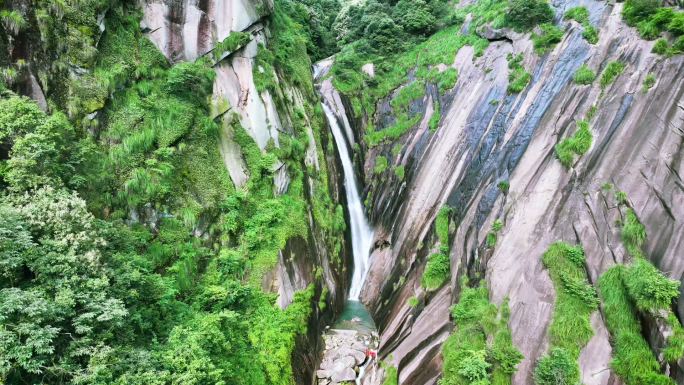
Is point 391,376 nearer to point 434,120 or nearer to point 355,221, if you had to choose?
point 355,221

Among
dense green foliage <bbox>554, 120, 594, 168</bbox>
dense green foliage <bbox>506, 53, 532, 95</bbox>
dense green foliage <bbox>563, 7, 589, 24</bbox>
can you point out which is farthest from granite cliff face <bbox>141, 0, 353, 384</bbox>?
dense green foliage <bbox>563, 7, 589, 24</bbox>

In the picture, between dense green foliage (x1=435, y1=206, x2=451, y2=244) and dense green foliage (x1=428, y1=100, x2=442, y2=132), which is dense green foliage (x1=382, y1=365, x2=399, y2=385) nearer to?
dense green foliage (x1=435, y1=206, x2=451, y2=244)

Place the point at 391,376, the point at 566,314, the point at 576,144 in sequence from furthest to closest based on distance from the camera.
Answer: the point at 391,376
the point at 576,144
the point at 566,314

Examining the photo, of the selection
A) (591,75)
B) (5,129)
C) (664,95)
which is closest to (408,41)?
(591,75)

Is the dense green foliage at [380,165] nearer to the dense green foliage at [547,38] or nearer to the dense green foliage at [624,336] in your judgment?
the dense green foliage at [547,38]

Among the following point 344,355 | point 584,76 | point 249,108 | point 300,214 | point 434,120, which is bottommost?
point 344,355

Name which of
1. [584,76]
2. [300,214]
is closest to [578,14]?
[584,76]
